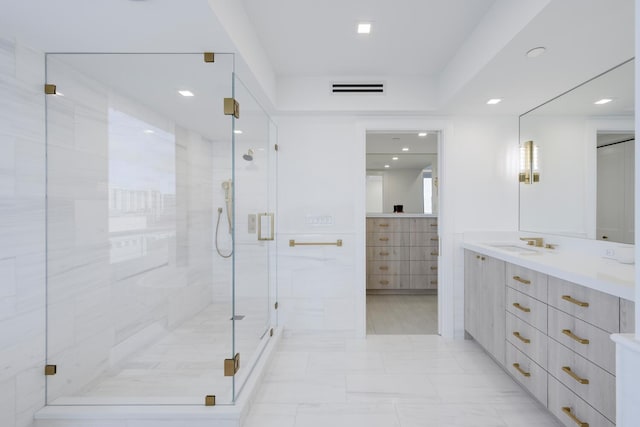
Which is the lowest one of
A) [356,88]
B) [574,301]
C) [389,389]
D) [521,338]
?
[389,389]

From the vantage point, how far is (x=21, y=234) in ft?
5.65

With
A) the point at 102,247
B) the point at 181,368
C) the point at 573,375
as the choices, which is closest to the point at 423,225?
the point at 573,375

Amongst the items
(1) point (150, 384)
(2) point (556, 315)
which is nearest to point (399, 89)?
(2) point (556, 315)

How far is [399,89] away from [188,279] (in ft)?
7.51

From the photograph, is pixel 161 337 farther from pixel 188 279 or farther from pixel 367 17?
pixel 367 17

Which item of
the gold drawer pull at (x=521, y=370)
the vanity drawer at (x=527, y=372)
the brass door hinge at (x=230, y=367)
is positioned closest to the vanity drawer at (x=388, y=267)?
the vanity drawer at (x=527, y=372)

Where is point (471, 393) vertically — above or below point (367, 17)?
below

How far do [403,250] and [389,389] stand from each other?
266 centimetres

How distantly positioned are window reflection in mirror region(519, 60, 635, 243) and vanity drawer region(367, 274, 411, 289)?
1.93 m

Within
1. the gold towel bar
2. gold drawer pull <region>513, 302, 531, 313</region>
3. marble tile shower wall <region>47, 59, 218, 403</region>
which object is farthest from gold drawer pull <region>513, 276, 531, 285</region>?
marble tile shower wall <region>47, 59, 218, 403</region>

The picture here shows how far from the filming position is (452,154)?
10.3 ft

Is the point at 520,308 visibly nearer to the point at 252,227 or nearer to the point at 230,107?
the point at 252,227

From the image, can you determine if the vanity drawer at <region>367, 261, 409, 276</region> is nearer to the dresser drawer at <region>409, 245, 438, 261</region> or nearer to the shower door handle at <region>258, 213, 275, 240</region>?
the dresser drawer at <region>409, 245, 438, 261</region>

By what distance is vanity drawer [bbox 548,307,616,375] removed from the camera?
144 cm
